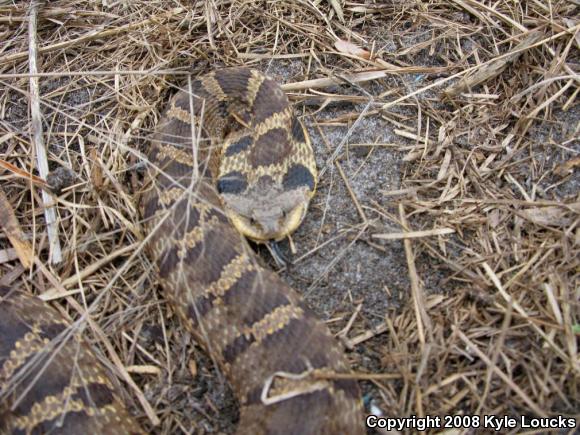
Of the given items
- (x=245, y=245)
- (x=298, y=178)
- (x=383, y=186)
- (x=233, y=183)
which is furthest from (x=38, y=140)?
(x=383, y=186)

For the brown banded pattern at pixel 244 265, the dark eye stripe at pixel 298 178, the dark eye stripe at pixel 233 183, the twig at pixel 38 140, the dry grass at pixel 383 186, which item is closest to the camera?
the brown banded pattern at pixel 244 265

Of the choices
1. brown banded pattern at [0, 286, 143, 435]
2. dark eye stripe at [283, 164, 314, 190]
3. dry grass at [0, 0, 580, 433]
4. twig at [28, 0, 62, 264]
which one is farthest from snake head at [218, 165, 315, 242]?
brown banded pattern at [0, 286, 143, 435]

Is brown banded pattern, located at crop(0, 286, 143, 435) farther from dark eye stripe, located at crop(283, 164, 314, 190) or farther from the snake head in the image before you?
dark eye stripe, located at crop(283, 164, 314, 190)

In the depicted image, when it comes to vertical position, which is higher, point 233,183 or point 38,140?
point 38,140

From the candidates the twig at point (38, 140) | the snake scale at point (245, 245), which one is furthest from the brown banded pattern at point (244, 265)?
the twig at point (38, 140)

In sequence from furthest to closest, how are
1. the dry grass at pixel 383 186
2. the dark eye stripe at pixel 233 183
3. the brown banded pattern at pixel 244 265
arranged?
the dark eye stripe at pixel 233 183 → the dry grass at pixel 383 186 → the brown banded pattern at pixel 244 265

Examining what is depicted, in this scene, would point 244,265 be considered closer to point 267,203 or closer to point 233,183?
point 267,203

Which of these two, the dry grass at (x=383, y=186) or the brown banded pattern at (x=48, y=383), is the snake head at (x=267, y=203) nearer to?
the dry grass at (x=383, y=186)
